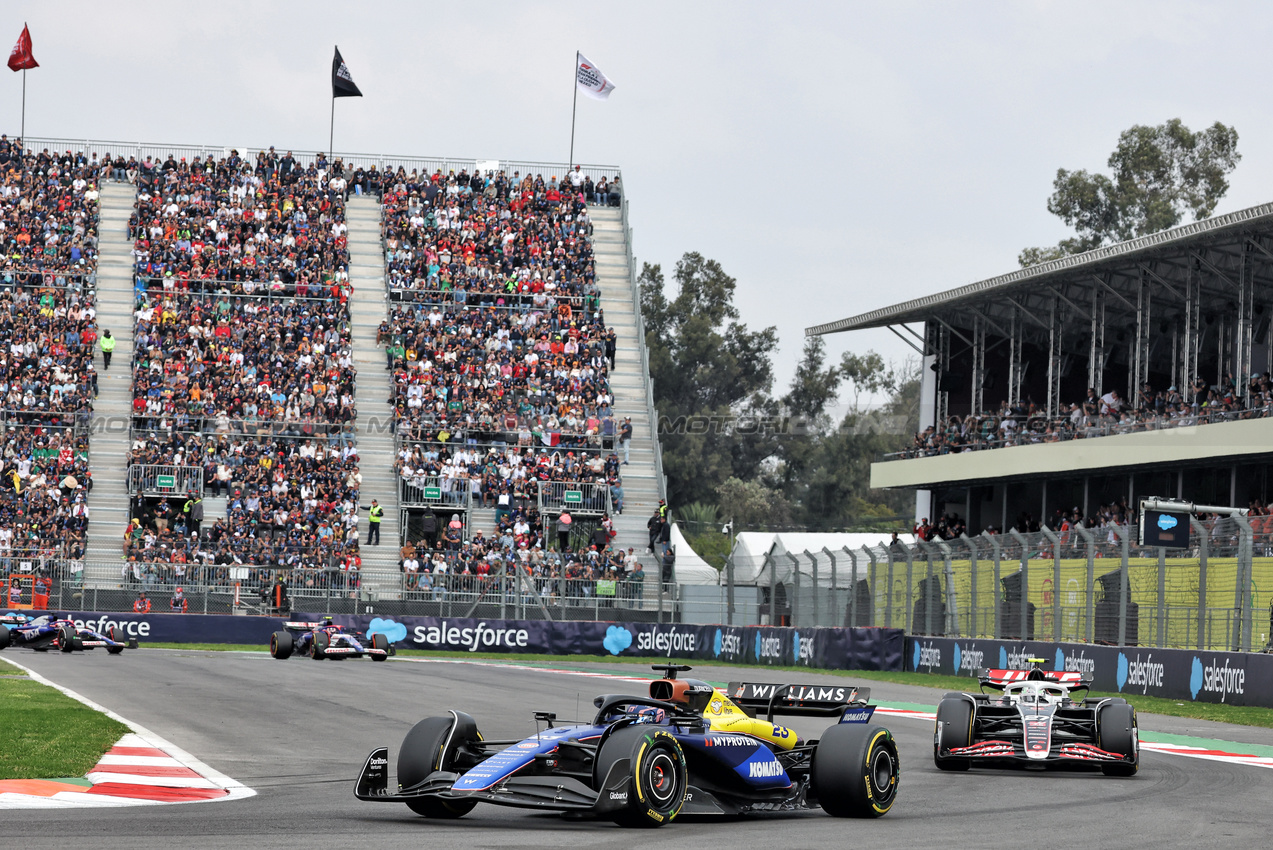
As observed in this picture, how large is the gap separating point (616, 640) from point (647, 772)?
101 ft

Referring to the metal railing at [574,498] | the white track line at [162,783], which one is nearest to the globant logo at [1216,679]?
the white track line at [162,783]

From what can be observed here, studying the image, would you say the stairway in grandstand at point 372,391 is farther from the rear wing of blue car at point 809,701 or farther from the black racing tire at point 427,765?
the black racing tire at point 427,765

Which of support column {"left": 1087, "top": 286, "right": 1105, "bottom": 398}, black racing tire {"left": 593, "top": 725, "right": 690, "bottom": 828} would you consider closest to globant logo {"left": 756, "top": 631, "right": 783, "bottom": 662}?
support column {"left": 1087, "top": 286, "right": 1105, "bottom": 398}

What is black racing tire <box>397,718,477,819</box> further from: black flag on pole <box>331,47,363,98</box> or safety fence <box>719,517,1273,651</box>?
black flag on pole <box>331,47,363,98</box>

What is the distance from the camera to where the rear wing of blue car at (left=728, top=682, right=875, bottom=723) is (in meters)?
11.1

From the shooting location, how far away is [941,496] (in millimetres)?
51719

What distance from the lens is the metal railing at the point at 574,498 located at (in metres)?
46.2

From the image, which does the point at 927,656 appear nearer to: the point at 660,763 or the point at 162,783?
the point at 162,783

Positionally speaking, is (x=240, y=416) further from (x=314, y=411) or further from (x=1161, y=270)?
(x=1161, y=270)

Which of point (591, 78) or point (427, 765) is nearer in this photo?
point (427, 765)

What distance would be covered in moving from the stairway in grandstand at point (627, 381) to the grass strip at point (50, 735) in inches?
954

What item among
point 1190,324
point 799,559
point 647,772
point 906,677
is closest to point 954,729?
point 647,772

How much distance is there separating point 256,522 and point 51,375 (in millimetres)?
8145

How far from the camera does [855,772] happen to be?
10.1 meters
